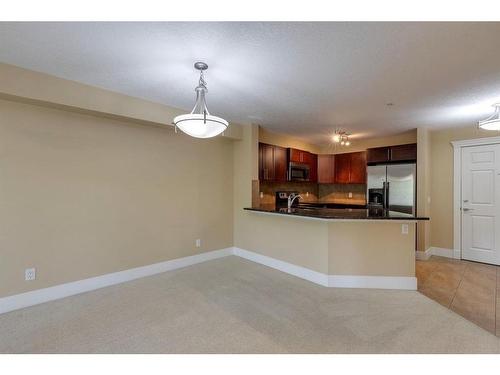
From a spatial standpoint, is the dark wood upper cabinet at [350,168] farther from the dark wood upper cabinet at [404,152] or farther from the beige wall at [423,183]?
the beige wall at [423,183]

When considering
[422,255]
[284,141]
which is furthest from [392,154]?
[284,141]

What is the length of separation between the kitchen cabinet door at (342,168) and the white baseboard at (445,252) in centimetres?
218

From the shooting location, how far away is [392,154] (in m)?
5.02

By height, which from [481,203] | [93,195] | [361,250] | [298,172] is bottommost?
[361,250]

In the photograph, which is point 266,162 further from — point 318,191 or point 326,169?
point 318,191

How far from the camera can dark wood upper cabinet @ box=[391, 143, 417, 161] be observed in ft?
15.4

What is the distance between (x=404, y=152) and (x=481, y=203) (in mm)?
1533

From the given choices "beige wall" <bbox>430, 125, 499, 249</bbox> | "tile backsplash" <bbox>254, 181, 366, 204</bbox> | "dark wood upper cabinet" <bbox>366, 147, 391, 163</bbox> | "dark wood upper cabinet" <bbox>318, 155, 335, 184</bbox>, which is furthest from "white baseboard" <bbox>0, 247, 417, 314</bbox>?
"dark wood upper cabinet" <bbox>318, 155, 335, 184</bbox>

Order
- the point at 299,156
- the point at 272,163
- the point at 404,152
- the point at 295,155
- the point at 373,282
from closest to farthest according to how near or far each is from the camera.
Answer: the point at 373,282 < the point at 404,152 < the point at 272,163 < the point at 295,155 < the point at 299,156

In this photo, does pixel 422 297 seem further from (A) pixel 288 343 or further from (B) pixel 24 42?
(B) pixel 24 42

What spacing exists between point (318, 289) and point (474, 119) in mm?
3768

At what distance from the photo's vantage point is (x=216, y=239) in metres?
4.51

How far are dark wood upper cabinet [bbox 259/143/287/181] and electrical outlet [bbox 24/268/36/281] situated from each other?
357 cm

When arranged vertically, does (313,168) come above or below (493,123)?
below
